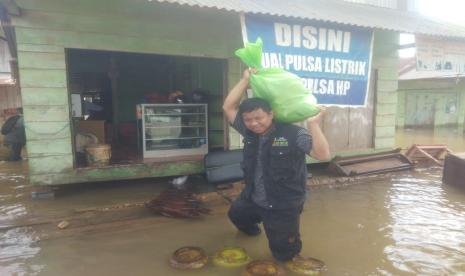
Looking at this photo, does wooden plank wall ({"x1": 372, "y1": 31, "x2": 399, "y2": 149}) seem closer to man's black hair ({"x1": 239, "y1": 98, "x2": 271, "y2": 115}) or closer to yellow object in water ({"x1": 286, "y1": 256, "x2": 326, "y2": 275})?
yellow object in water ({"x1": 286, "y1": 256, "x2": 326, "y2": 275})

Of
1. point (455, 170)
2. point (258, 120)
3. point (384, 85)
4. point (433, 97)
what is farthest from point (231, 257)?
point (433, 97)

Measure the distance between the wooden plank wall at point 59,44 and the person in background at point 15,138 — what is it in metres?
4.30

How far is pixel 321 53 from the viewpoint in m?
5.34

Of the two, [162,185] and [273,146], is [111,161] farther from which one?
[273,146]

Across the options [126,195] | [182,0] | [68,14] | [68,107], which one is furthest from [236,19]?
Result: [126,195]

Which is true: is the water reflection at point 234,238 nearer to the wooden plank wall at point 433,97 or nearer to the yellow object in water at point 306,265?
the yellow object in water at point 306,265

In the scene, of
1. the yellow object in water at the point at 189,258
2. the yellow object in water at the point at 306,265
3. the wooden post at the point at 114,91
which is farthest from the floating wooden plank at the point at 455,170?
the wooden post at the point at 114,91

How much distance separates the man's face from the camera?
3.05 metres

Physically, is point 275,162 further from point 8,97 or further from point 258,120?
point 8,97

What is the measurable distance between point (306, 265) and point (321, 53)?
333 cm

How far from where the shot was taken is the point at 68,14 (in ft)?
16.4

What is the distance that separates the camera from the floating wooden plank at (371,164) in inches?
273

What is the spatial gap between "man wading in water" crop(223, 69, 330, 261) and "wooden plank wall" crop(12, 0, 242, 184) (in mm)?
2937

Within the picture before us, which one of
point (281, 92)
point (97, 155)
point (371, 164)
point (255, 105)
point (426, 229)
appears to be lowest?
point (426, 229)
